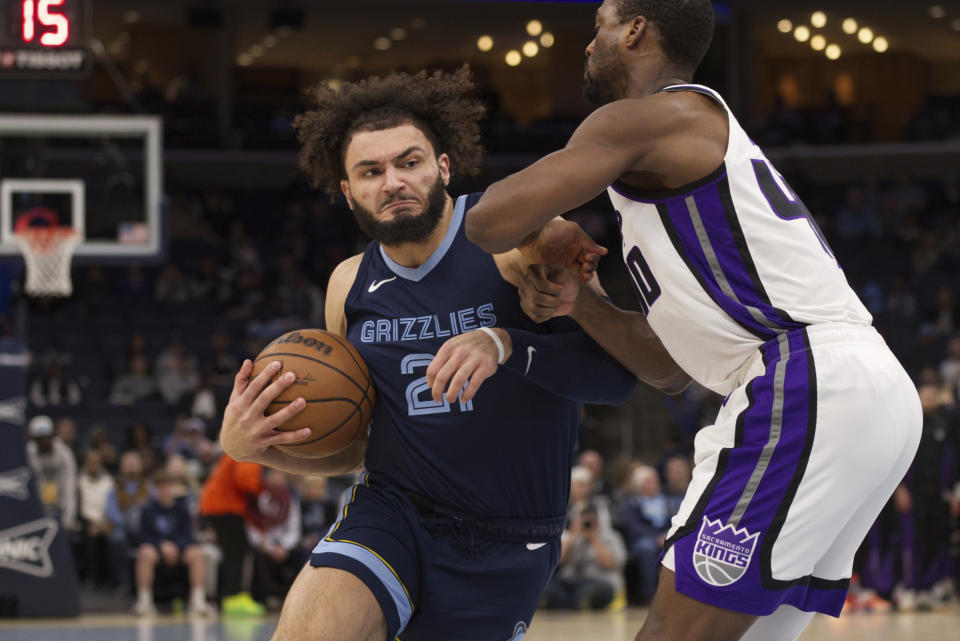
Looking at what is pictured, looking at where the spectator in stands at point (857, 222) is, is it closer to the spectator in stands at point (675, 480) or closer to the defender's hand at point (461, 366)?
the spectator in stands at point (675, 480)

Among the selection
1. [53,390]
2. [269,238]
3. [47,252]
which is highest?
[269,238]

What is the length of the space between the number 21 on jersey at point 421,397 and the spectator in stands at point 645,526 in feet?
24.7

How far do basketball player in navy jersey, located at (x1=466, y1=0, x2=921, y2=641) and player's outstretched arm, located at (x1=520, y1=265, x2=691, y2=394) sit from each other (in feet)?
1.22

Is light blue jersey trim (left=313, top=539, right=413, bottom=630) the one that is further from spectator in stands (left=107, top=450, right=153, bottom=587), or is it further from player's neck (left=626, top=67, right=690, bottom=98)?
spectator in stands (left=107, top=450, right=153, bottom=587)


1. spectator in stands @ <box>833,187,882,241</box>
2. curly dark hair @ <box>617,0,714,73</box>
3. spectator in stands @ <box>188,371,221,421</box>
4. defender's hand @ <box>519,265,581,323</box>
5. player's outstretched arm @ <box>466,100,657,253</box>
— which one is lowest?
spectator in stands @ <box>188,371,221,421</box>

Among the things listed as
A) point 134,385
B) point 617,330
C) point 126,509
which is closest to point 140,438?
point 126,509

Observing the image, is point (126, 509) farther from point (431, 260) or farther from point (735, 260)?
point (735, 260)

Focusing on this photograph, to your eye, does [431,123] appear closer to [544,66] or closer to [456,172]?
[456,172]

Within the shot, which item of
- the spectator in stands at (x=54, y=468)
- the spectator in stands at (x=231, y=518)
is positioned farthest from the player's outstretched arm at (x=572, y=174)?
the spectator in stands at (x=54, y=468)

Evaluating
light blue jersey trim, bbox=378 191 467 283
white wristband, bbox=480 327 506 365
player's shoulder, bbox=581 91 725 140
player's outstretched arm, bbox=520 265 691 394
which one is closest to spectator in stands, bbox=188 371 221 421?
light blue jersey trim, bbox=378 191 467 283

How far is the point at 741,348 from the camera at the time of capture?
9.91 ft

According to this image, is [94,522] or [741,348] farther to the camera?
[94,522]

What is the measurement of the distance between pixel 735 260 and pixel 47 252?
8.35m

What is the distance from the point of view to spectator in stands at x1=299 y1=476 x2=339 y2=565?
11.0 metres
